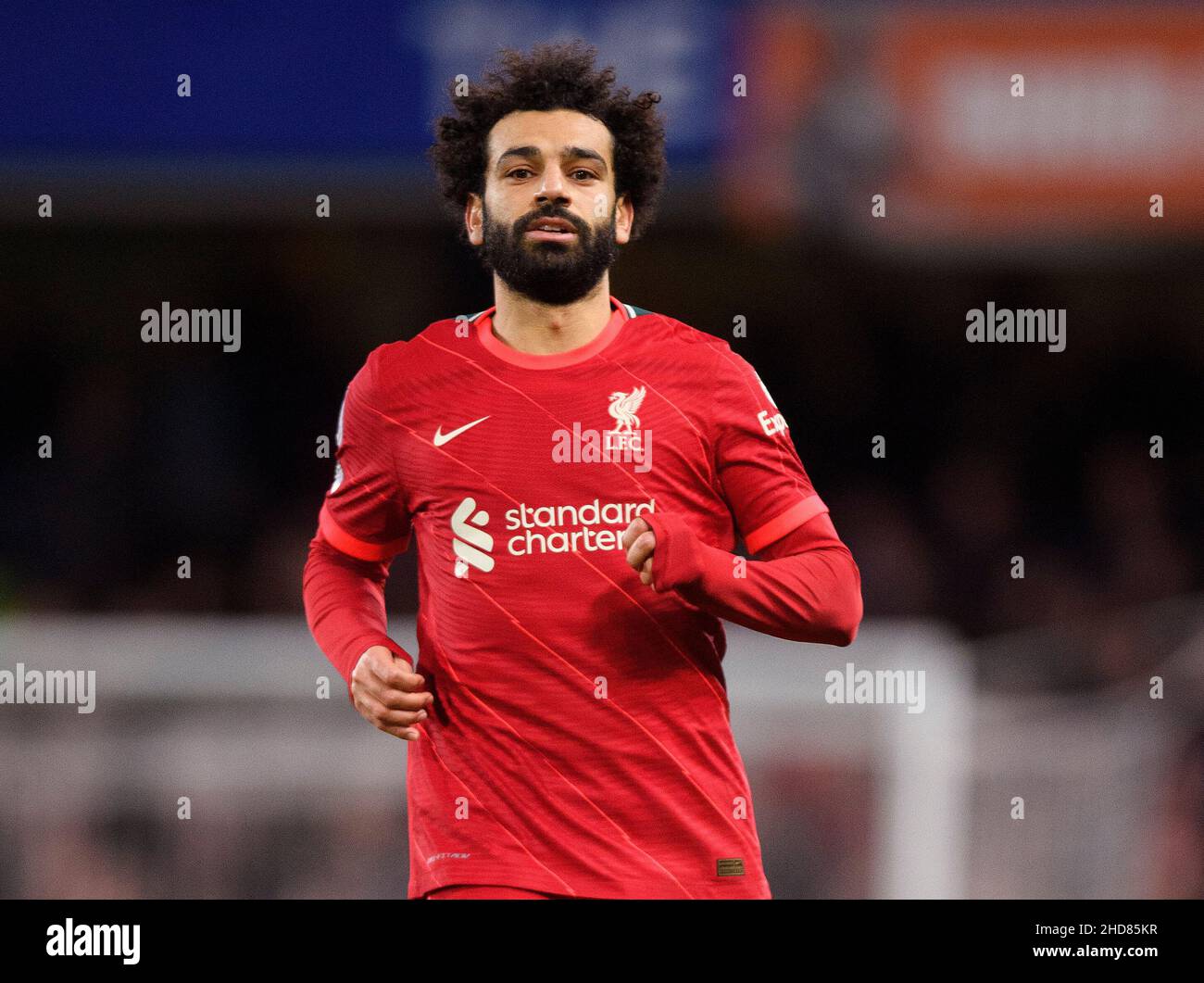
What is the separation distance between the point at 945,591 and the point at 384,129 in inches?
111

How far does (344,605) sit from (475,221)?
2.61 feet

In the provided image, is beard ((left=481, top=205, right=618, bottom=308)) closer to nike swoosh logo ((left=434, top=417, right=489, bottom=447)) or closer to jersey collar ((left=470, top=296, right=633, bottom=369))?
jersey collar ((left=470, top=296, right=633, bottom=369))

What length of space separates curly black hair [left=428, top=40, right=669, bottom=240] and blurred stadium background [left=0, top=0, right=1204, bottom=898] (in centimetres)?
237

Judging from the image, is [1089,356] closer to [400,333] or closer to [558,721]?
[400,333]

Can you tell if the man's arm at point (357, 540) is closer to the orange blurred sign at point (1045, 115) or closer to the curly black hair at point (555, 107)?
the curly black hair at point (555, 107)

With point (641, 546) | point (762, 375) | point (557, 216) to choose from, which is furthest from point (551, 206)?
point (762, 375)

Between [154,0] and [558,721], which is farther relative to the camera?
[154,0]

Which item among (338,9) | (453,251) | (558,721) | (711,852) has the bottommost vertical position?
(711,852)

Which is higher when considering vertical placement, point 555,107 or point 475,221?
point 555,107

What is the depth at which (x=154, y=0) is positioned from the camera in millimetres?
6715

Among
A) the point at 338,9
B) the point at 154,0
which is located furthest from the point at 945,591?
the point at 154,0

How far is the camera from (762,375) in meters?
7.48

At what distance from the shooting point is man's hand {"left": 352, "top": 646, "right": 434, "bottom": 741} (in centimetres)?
327

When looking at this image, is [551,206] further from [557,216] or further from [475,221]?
[475,221]
